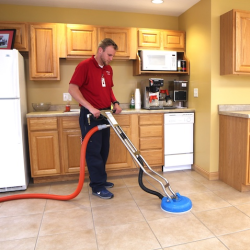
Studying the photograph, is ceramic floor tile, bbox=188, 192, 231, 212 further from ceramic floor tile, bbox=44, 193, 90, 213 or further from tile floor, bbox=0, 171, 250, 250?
ceramic floor tile, bbox=44, 193, 90, 213

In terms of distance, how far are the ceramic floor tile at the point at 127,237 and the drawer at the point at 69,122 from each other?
1342 mm

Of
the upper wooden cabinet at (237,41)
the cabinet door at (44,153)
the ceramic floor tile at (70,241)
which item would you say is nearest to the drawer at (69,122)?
the cabinet door at (44,153)

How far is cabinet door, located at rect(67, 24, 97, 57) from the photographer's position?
3039 mm

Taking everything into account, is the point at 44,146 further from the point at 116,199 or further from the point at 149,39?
the point at 149,39

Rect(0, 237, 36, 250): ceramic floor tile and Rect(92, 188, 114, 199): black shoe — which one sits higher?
Rect(92, 188, 114, 199): black shoe

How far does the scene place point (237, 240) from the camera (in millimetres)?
1720

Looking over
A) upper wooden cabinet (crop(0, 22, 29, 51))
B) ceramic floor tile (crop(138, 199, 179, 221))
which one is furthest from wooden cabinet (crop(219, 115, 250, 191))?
upper wooden cabinet (crop(0, 22, 29, 51))

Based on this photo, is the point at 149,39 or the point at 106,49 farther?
the point at 149,39

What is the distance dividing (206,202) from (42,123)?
6.54ft

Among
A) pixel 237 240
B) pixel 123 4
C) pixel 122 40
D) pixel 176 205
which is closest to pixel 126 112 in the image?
pixel 122 40

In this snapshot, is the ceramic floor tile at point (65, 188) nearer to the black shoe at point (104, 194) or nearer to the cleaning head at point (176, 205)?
the black shoe at point (104, 194)

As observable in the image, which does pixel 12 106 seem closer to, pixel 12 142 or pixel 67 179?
pixel 12 142

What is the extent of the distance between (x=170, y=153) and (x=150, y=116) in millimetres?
590

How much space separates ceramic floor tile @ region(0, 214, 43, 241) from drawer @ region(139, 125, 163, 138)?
61.5 inches
